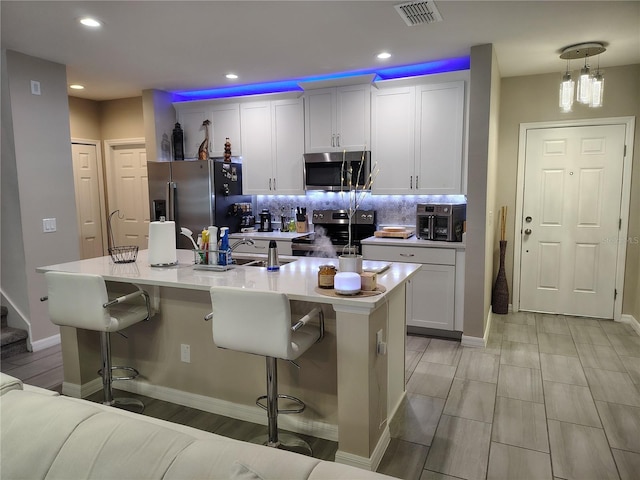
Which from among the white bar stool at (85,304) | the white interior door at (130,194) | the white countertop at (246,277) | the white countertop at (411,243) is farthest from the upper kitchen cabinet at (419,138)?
the white interior door at (130,194)

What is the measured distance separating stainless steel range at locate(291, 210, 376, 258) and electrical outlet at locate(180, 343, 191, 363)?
1.99 m

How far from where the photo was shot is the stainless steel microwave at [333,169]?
4.61 meters

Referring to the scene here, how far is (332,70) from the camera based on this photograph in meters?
4.44

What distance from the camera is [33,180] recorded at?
3.92 m

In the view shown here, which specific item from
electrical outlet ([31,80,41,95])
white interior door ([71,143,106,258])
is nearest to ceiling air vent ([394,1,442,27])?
electrical outlet ([31,80,41,95])

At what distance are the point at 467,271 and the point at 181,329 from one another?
2553mm

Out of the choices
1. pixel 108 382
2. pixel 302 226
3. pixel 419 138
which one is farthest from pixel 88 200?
pixel 419 138

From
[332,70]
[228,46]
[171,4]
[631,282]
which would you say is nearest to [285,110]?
[332,70]

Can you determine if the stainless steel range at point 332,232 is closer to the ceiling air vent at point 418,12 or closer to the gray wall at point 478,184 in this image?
the gray wall at point 478,184

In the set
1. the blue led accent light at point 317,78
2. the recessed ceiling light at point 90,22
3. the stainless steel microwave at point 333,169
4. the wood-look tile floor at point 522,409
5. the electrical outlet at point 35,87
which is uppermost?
the blue led accent light at point 317,78

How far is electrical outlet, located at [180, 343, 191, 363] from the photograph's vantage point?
289 centimetres

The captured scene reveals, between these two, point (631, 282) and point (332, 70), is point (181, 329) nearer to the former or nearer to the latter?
point (332, 70)

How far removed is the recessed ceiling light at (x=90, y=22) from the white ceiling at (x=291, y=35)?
2.0 inches

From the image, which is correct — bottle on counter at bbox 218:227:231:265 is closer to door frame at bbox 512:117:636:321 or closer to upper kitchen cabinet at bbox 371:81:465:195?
upper kitchen cabinet at bbox 371:81:465:195
